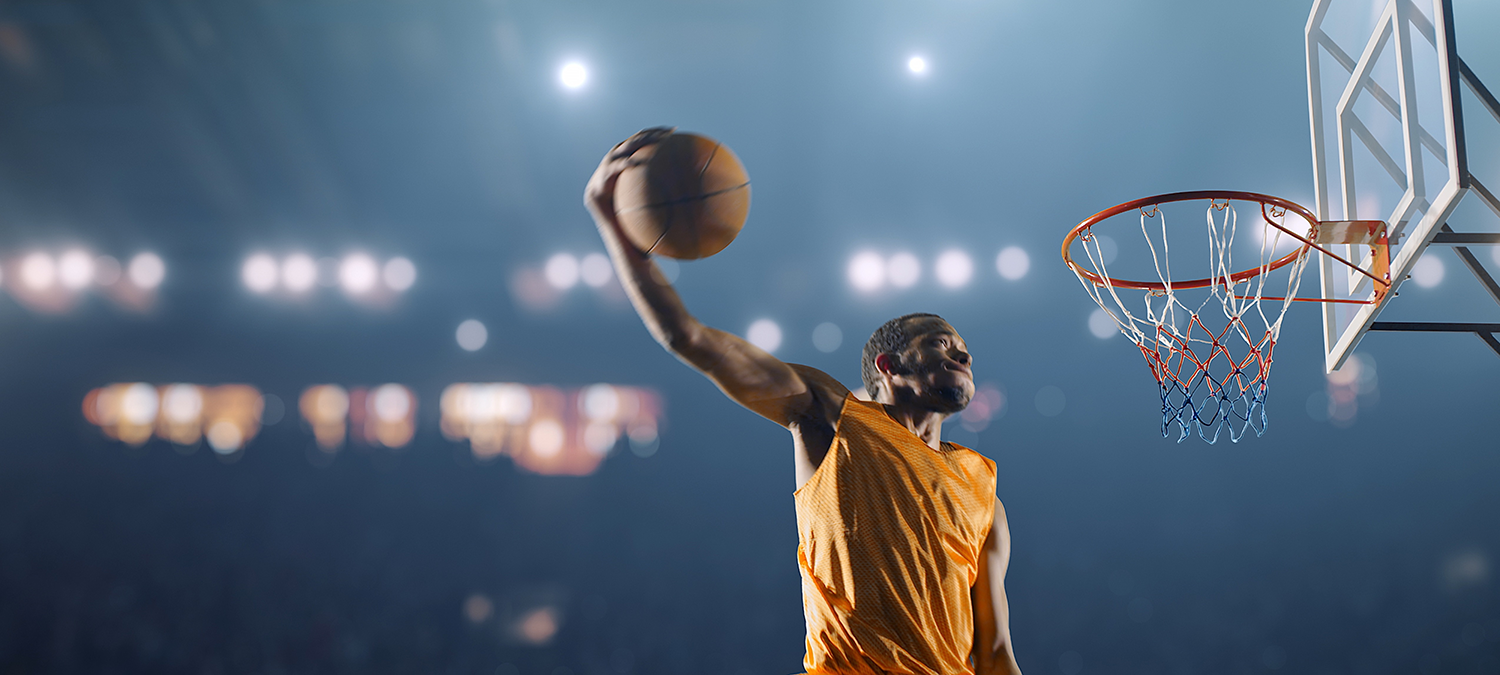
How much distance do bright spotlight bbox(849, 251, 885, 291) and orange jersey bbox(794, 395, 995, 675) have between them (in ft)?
17.1

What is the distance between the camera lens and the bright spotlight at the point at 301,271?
24.7 feet

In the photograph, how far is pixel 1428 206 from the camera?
289cm

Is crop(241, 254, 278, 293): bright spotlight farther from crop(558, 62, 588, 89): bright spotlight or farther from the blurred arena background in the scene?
crop(558, 62, 588, 89): bright spotlight

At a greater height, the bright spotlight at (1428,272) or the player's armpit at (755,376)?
the bright spotlight at (1428,272)

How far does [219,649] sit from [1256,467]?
9.12m

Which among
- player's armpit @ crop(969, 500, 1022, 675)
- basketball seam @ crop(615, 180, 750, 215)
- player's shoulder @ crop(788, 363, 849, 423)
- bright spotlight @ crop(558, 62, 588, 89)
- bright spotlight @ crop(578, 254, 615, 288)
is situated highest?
bright spotlight @ crop(558, 62, 588, 89)

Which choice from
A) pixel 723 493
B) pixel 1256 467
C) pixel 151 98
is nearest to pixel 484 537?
pixel 723 493

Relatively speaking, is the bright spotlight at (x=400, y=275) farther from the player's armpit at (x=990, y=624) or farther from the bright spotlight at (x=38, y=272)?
the player's armpit at (x=990, y=624)

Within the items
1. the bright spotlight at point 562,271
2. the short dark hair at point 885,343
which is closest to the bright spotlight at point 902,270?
the bright spotlight at point 562,271

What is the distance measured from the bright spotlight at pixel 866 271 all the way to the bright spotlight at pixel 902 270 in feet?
0.22

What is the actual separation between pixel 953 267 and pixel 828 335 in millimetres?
1220

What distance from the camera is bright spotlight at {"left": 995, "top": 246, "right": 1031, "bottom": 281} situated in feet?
23.9

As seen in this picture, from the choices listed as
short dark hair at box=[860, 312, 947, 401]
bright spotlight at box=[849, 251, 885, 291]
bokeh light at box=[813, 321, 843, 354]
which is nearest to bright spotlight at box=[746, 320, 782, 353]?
bokeh light at box=[813, 321, 843, 354]

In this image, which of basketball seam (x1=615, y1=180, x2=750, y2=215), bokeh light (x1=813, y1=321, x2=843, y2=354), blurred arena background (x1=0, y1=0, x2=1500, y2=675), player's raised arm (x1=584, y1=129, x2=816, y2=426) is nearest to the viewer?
player's raised arm (x1=584, y1=129, x2=816, y2=426)
